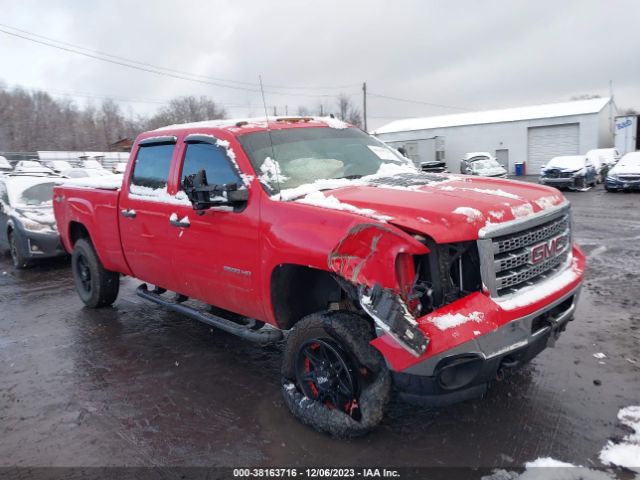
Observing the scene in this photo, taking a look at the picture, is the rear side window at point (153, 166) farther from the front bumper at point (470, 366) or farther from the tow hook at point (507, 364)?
the tow hook at point (507, 364)

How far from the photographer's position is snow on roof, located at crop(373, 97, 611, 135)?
36.5m

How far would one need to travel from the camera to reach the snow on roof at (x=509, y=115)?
120 ft

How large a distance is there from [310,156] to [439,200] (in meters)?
1.37

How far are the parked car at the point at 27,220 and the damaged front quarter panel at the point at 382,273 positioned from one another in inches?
297

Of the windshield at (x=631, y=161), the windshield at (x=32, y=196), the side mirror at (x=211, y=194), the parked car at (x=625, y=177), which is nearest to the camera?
the side mirror at (x=211, y=194)

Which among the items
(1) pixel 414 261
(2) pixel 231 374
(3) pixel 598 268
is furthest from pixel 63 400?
(3) pixel 598 268

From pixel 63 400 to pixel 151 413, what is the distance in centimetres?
84

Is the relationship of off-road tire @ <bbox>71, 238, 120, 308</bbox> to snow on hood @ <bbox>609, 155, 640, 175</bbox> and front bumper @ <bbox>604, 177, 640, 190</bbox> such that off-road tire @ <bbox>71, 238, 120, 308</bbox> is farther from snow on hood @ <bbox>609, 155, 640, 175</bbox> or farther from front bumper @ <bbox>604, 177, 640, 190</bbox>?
snow on hood @ <bbox>609, 155, 640, 175</bbox>

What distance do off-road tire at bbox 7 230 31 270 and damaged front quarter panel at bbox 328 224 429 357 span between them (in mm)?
7979

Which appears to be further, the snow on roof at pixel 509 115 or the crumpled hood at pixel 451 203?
the snow on roof at pixel 509 115

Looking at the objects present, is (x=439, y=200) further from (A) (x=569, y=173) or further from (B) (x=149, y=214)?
(A) (x=569, y=173)

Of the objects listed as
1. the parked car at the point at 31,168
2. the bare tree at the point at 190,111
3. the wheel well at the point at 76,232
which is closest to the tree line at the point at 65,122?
the bare tree at the point at 190,111

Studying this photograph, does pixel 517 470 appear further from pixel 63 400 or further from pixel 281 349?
pixel 63 400

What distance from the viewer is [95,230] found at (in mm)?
5742
